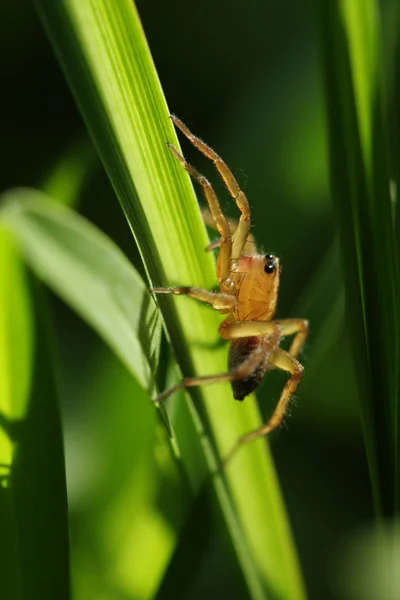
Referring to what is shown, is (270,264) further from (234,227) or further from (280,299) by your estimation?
(280,299)

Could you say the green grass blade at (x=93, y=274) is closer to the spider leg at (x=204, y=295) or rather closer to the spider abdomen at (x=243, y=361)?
the spider leg at (x=204, y=295)

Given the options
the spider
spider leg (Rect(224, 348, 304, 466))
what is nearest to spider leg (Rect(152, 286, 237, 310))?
the spider

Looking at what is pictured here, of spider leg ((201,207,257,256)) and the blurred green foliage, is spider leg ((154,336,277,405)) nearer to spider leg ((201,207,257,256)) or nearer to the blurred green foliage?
the blurred green foliage

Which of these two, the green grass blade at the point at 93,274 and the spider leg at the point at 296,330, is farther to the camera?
the spider leg at the point at 296,330

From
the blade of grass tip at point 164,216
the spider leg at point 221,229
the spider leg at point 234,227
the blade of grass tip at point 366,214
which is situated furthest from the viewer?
the spider leg at point 234,227

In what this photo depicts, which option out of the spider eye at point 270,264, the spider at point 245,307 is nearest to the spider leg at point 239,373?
the spider at point 245,307

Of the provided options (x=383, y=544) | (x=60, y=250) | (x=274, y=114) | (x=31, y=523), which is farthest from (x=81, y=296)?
(x=274, y=114)
